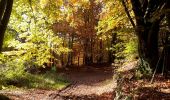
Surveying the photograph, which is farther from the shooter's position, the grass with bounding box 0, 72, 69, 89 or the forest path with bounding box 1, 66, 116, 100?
the grass with bounding box 0, 72, 69, 89

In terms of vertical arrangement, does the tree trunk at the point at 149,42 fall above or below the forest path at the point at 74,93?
above

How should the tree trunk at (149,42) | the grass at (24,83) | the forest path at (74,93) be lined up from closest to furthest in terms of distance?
the forest path at (74,93)
the tree trunk at (149,42)
the grass at (24,83)

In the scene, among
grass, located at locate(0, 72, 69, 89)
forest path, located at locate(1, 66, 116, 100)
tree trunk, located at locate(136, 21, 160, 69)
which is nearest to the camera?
forest path, located at locate(1, 66, 116, 100)

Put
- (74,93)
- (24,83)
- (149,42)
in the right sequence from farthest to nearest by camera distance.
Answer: (24,83), (74,93), (149,42)

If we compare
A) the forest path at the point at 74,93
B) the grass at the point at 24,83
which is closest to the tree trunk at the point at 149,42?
the forest path at the point at 74,93

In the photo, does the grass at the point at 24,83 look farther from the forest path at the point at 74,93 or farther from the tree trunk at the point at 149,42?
the tree trunk at the point at 149,42

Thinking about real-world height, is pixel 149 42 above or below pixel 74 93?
above

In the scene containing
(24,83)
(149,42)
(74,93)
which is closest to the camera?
(149,42)

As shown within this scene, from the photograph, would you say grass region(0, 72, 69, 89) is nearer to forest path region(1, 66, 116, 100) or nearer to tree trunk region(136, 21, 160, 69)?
forest path region(1, 66, 116, 100)

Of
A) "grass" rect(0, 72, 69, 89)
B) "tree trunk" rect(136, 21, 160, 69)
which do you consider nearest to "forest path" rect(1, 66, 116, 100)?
"grass" rect(0, 72, 69, 89)

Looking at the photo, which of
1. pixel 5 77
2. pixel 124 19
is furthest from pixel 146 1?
pixel 5 77

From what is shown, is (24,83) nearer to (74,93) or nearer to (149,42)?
(74,93)

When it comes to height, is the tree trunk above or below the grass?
above

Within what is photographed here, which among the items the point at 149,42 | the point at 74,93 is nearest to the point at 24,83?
the point at 74,93
